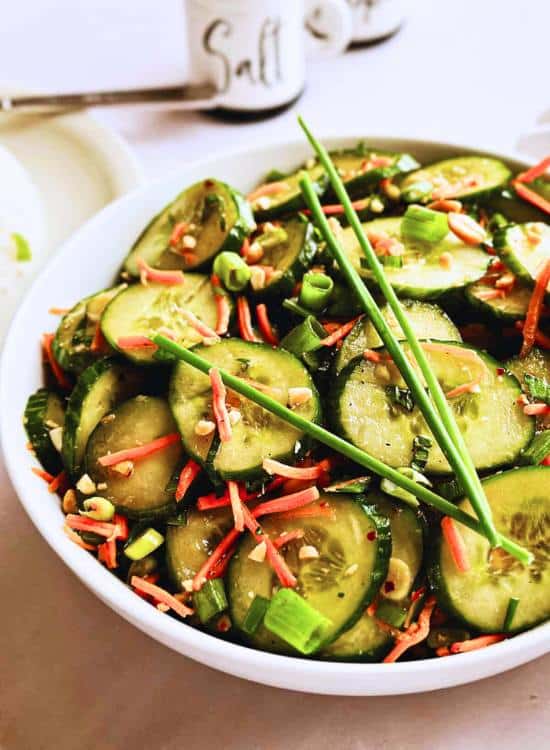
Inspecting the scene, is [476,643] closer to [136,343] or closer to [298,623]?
[298,623]

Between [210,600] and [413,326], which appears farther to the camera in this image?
[413,326]

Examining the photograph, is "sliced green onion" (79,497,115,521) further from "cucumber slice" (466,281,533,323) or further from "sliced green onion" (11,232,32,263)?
"sliced green onion" (11,232,32,263)

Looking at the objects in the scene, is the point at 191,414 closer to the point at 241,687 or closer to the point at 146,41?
the point at 241,687

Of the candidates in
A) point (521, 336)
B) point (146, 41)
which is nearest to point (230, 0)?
point (146, 41)

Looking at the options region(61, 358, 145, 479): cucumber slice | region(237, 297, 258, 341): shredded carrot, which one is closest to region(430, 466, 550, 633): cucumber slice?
region(237, 297, 258, 341): shredded carrot

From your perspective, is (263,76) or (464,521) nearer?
(464,521)

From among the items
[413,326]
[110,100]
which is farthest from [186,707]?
[110,100]

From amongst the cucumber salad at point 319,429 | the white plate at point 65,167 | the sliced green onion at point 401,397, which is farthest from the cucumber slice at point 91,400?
the white plate at point 65,167
